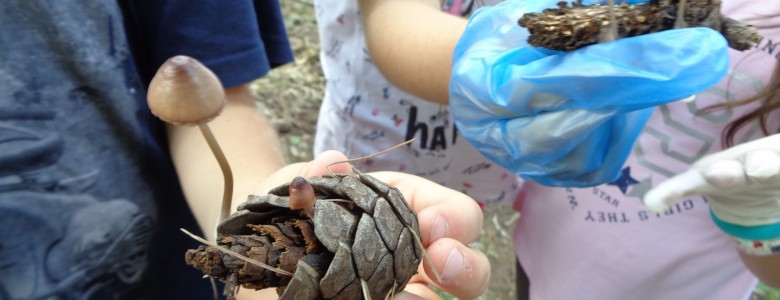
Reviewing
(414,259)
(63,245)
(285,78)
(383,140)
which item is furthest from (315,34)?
(414,259)

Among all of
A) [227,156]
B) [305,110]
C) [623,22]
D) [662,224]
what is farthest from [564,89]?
[305,110]

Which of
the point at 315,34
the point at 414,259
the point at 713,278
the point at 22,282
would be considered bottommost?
the point at 315,34

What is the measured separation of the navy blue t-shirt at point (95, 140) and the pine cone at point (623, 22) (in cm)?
49

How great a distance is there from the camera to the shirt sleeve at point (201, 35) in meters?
0.87

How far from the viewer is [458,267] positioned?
0.61 metres

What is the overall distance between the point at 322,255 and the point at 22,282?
0.51 m

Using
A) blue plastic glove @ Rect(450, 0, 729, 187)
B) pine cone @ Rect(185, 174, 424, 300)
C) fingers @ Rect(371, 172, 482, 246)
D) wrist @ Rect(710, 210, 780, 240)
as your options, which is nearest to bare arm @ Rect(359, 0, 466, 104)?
blue plastic glove @ Rect(450, 0, 729, 187)

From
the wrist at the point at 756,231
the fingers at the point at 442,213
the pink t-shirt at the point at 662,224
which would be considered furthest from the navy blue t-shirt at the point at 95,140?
the wrist at the point at 756,231

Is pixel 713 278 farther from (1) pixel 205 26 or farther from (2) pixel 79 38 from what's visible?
(2) pixel 79 38

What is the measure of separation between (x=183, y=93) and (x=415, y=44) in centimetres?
51

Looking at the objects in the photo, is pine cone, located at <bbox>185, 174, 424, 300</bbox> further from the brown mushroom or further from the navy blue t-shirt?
the navy blue t-shirt

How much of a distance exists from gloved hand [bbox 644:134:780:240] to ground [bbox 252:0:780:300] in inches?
46.5

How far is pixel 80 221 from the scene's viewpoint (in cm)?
80

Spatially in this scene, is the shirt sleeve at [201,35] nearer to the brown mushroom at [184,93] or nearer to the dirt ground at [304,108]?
the brown mushroom at [184,93]
